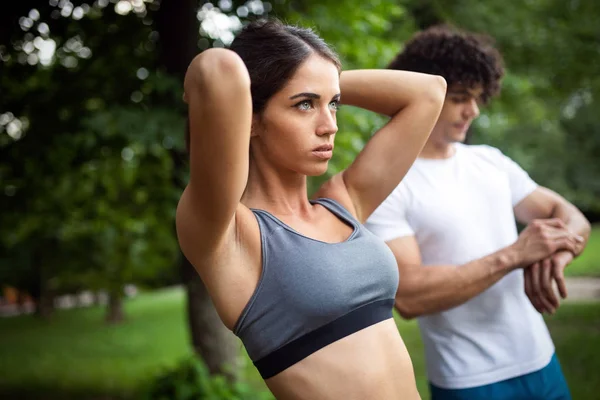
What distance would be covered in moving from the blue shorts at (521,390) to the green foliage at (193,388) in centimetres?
275

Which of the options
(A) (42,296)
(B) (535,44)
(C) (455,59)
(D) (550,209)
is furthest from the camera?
(A) (42,296)

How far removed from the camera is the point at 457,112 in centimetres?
228

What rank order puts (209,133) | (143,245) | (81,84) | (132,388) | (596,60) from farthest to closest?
(143,245) < (132,388) < (596,60) < (81,84) < (209,133)

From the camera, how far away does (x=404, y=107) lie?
6.11 ft

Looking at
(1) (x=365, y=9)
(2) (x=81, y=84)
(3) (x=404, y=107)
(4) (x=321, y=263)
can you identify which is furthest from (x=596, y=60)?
(4) (x=321, y=263)

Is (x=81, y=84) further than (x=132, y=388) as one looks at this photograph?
No

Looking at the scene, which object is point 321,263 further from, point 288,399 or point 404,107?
point 404,107

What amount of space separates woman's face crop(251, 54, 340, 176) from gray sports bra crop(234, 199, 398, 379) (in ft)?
0.57

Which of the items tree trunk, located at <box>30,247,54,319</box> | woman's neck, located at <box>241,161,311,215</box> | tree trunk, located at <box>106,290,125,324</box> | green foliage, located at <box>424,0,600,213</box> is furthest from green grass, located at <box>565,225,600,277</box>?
woman's neck, located at <box>241,161,311,215</box>

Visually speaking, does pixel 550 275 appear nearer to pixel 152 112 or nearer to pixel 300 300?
pixel 300 300

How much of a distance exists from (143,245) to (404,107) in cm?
988

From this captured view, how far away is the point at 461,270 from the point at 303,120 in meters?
0.89

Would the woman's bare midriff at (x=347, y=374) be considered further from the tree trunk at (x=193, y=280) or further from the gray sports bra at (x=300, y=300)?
the tree trunk at (x=193, y=280)

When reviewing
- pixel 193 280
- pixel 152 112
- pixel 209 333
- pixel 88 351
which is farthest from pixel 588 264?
pixel 152 112
